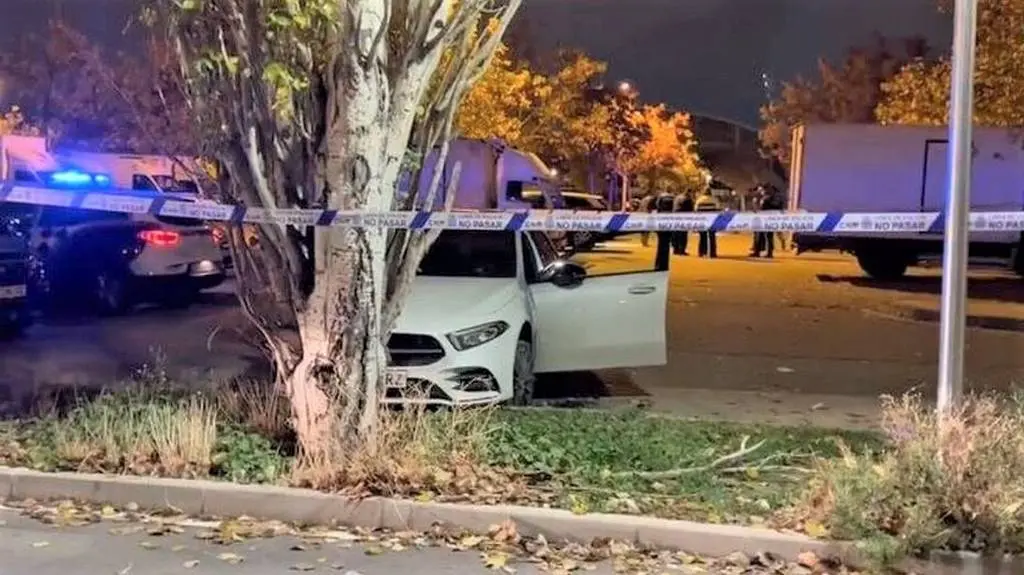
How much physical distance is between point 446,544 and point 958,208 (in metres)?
2.92

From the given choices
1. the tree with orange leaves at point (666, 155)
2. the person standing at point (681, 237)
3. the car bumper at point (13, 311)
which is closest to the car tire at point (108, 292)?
the car bumper at point (13, 311)

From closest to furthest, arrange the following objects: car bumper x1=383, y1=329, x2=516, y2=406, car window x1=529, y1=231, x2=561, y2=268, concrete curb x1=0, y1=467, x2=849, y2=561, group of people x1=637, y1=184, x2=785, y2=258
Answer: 1. concrete curb x1=0, y1=467, x2=849, y2=561
2. car bumper x1=383, y1=329, x2=516, y2=406
3. car window x1=529, y1=231, x2=561, y2=268
4. group of people x1=637, y1=184, x2=785, y2=258

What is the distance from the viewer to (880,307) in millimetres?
18172

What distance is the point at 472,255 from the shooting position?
9.48m

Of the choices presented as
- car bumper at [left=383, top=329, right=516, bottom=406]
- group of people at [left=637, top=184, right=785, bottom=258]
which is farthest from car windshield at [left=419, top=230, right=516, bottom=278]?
group of people at [left=637, top=184, right=785, bottom=258]

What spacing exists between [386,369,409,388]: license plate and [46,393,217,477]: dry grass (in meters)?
1.18

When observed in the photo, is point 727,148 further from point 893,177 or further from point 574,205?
point 893,177

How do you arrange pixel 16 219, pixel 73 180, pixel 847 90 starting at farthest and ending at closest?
pixel 847 90 < pixel 73 180 < pixel 16 219

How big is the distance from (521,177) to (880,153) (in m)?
8.19

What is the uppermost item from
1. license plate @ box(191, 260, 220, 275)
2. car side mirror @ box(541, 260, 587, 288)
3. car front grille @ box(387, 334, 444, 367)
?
car side mirror @ box(541, 260, 587, 288)

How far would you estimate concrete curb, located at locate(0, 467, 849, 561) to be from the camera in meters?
5.55

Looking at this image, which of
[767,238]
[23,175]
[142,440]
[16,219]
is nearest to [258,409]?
[142,440]

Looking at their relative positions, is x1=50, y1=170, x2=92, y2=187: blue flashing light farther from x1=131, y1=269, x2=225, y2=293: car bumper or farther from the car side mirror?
the car side mirror

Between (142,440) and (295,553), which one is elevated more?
(142,440)
